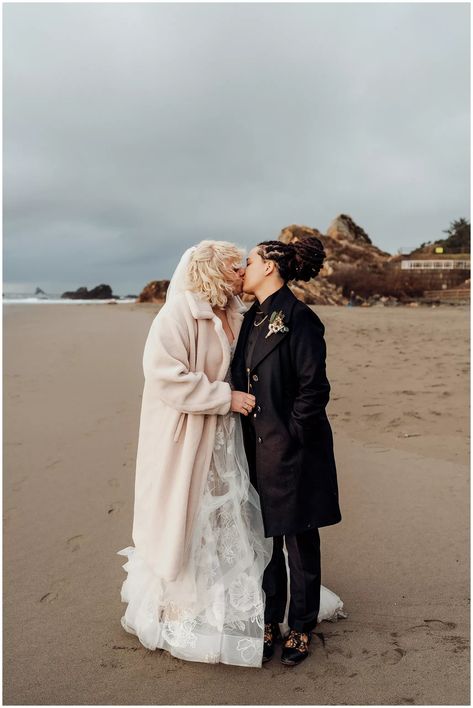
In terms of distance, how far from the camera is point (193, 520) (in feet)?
9.80

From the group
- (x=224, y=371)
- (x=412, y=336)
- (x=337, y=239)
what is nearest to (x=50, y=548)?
(x=224, y=371)

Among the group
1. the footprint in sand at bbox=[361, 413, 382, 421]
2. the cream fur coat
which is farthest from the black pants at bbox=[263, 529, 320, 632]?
the footprint in sand at bbox=[361, 413, 382, 421]

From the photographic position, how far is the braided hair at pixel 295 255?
2.87m

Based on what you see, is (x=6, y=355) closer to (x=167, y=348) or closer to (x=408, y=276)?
(x=167, y=348)

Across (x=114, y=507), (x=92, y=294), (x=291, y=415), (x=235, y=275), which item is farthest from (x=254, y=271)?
(x=92, y=294)

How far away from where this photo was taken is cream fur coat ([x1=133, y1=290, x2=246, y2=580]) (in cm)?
285

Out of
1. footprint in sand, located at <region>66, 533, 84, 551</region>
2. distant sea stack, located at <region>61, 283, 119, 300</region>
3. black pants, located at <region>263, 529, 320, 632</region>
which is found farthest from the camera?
distant sea stack, located at <region>61, 283, 119, 300</region>

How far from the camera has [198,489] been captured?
9.80ft

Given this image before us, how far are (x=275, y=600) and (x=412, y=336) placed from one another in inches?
418

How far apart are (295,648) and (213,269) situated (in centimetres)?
203

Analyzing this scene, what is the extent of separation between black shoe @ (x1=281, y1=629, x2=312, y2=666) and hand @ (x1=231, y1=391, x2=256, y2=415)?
3.99ft

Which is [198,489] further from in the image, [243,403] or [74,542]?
[74,542]

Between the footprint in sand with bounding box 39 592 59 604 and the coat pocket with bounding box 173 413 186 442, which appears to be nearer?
the coat pocket with bounding box 173 413 186 442

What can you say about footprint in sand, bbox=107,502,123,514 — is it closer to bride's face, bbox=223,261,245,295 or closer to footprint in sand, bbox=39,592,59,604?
footprint in sand, bbox=39,592,59,604
